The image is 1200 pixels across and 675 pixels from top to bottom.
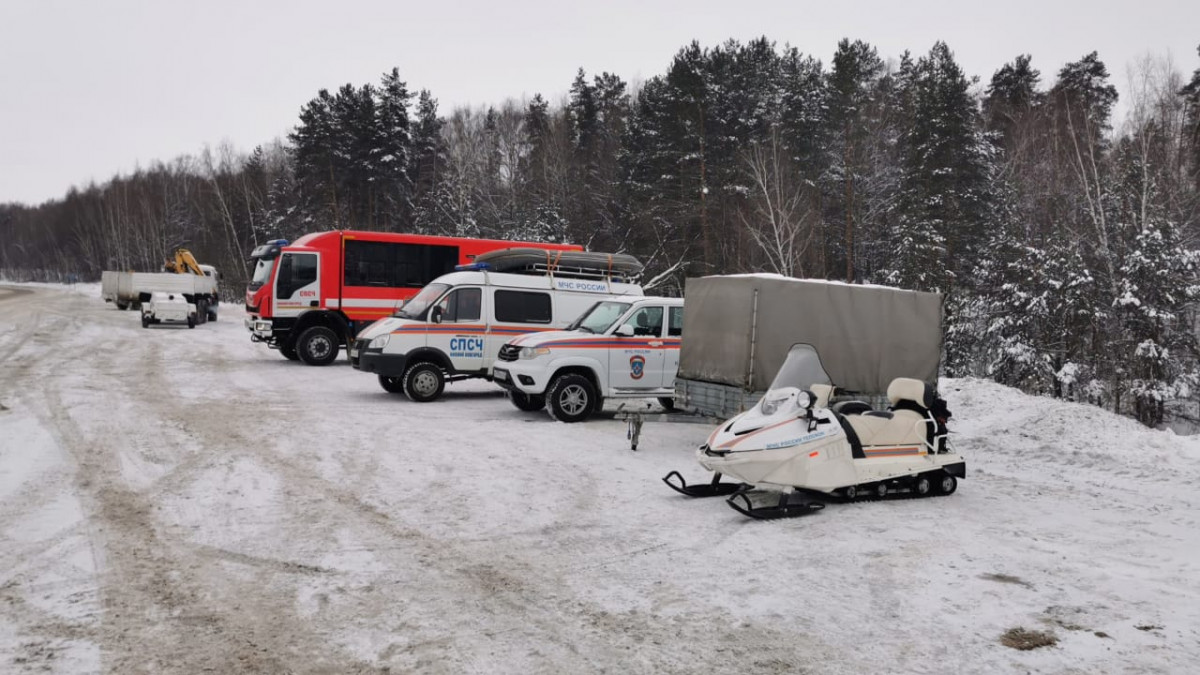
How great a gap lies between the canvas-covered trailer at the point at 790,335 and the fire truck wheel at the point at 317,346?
460 inches

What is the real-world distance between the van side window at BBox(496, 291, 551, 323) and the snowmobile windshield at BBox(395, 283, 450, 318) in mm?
1055

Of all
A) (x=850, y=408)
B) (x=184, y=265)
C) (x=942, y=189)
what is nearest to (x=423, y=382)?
(x=850, y=408)

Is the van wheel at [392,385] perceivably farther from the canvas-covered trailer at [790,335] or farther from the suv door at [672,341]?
the canvas-covered trailer at [790,335]

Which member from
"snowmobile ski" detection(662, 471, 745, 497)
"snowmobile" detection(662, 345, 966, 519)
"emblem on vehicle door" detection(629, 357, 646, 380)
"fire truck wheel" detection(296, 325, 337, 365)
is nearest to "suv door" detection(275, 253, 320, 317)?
"fire truck wheel" detection(296, 325, 337, 365)

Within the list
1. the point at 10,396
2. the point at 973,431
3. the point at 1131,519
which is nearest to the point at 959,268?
the point at 973,431

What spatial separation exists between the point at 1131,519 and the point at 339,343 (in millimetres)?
17098

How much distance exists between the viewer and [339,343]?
1969 cm

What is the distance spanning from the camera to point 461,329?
14.0m

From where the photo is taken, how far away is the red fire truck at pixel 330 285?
18797 mm

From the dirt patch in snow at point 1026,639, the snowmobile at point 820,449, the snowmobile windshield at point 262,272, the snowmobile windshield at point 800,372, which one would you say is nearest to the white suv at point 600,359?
the snowmobile at point 820,449

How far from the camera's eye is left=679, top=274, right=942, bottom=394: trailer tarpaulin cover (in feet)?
32.2

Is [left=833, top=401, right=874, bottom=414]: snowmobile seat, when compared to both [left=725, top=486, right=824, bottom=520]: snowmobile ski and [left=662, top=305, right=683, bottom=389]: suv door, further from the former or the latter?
[left=662, top=305, right=683, bottom=389]: suv door

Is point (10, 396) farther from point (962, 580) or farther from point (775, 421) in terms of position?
point (962, 580)

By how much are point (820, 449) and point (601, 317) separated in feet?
19.4
